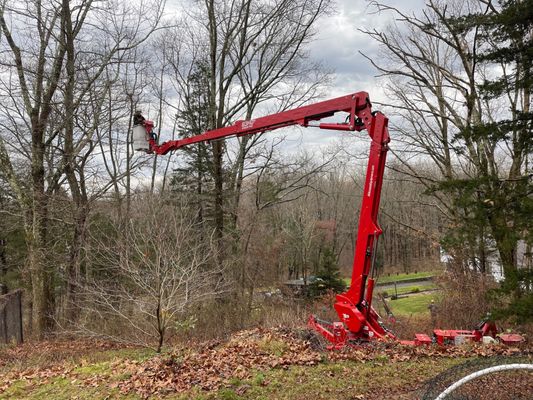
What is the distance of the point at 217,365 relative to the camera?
695 cm

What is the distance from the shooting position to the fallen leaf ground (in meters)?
6.02

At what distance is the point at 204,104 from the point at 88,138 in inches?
265

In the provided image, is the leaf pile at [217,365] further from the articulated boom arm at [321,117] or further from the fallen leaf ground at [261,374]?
the articulated boom arm at [321,117]

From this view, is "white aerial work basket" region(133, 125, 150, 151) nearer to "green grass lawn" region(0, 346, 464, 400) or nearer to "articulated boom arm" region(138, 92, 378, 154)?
"articulated boom arm" region(138, 92, 378, 154)

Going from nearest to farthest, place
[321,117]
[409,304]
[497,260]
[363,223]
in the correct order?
1. [363,223]
2. [321,117]
3. [497,260]
4. [409,304]

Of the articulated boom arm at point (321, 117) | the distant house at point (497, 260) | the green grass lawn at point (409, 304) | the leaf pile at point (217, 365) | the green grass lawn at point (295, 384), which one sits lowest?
the green grass lawn at point (409, 304)

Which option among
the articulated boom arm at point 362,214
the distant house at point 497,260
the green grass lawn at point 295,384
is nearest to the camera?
the green grass lawn at point 295,384

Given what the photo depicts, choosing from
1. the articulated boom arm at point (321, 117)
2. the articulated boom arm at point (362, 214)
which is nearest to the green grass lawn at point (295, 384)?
the articulated boom arm at point (362, 214)

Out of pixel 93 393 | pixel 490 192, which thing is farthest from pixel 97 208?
pixel 490 192

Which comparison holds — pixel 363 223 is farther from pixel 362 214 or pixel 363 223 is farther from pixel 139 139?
pixel 139 139

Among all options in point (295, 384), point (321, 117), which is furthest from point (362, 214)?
Result: point (295, 384)

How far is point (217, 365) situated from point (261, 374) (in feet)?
2.70

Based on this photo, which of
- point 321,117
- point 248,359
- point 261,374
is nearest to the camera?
point 261,374

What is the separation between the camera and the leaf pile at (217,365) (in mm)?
6277
